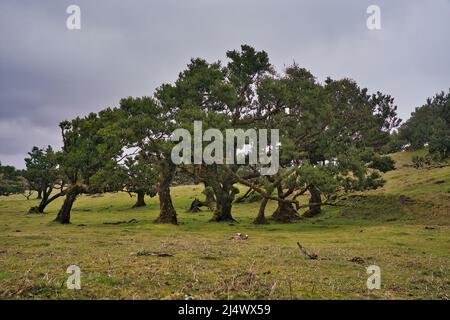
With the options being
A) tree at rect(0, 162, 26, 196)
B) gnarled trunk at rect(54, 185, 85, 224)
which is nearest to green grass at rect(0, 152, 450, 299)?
gnarled trunk at rect(54, 185, 85, 224)

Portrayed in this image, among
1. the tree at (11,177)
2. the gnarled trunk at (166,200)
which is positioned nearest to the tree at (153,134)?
the gnarled trunk at (166,200)

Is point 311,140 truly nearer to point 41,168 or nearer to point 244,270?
point 244,270

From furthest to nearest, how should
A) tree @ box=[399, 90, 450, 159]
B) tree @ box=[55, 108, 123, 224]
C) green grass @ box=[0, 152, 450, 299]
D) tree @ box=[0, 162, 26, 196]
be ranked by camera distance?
tree @ box=[0, 162, 26, 196] → tree @ box=[399, 90, 450, 159] → tree @ box=[55, 108, 123, 224] → green grass @ box=[0, 152, 450, 299]

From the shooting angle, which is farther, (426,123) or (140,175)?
(426,123)

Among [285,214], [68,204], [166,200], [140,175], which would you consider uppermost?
[140,175]

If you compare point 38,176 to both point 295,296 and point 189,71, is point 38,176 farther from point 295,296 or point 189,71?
point 295,296

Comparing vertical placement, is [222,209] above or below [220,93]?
below

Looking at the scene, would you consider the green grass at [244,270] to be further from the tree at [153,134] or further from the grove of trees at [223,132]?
the tree at [153,134]

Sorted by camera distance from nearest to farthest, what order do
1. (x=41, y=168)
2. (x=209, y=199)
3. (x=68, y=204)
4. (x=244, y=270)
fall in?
(x=244, y=270) < (x=68, y=204) < (x=209, y=199) < (x=41, y=168)

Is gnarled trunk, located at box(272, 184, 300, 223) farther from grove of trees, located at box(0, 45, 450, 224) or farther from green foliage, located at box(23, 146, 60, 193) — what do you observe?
green foliage, located at box(23, 146, 60, 193)

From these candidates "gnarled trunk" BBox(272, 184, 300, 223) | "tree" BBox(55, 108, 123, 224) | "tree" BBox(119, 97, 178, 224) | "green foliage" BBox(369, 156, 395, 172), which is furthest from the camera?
"gnarled trunk" BBox(272, 184, 300, 223)

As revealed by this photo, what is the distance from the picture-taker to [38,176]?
81.1 meters

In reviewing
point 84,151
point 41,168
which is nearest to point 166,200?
point 84,151

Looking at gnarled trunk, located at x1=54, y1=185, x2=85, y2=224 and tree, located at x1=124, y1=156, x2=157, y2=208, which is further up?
tree, located at x1=124, y1=156, x2=157, y2=208
